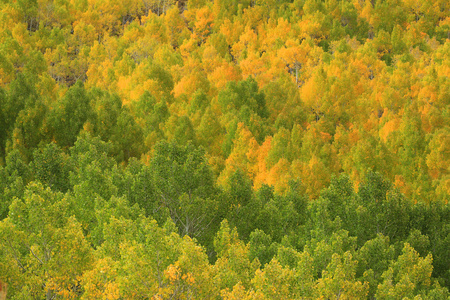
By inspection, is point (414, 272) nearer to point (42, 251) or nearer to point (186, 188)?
point (186, 188)

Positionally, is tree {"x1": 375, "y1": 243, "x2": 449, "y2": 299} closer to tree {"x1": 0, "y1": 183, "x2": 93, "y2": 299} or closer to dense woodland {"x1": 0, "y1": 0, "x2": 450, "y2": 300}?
dense woodland {"x1": 0, "y1": 0, "x2": 450, "y2": 300}

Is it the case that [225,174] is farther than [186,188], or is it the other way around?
[225,174]

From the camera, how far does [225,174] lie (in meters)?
55.8

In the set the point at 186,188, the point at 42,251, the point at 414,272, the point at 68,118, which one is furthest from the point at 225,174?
the point at 42,251

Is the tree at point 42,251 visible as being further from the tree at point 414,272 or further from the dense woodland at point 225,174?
the tree at point 414,272

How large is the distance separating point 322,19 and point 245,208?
339 ft

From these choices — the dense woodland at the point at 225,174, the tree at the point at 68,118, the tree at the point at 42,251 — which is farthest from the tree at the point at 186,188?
the tree at the point at 68,118

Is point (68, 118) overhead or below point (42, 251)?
below

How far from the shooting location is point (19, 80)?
6356cm

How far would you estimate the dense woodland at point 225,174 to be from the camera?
1019 inches

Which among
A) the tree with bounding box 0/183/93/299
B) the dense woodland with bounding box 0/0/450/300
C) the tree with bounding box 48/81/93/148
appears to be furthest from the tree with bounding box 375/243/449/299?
the tree with bounding box 48/81/93/148

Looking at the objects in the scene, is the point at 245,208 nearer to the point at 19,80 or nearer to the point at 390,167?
the point at 390,167

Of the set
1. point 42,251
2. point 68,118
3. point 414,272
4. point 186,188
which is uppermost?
point 42,251

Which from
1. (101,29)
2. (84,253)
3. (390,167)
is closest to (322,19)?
(101,29)
